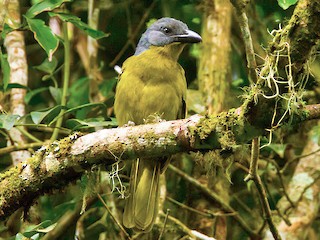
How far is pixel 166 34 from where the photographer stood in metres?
3.59

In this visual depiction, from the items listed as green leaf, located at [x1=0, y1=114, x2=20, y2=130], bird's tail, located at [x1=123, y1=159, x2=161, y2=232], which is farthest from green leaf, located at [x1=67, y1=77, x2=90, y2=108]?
green leaf, located at [x1=0, y1=114, x2=20, y2=130]

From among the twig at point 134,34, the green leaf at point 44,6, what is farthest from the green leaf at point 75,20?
the twig at point 134,34

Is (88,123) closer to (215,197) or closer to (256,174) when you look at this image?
(256,174)

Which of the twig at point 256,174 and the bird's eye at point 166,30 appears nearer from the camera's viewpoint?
the twig at point 256,174

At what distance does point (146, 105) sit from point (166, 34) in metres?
0.54

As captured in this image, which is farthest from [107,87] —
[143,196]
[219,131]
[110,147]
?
[219,131]

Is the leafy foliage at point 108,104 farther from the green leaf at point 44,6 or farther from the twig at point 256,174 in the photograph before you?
the twig at point 256,174

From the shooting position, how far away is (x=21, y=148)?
11.1 ft

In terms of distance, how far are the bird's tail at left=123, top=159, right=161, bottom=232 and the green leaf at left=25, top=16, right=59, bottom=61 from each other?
29.2 inches

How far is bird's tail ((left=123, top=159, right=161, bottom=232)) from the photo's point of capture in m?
3.15

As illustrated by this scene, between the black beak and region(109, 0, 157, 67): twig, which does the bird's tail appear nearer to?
the black beak

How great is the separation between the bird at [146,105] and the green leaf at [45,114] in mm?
327

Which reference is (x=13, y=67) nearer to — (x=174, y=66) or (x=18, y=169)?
(x=174, y=66)

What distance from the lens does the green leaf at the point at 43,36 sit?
9.87 feet
